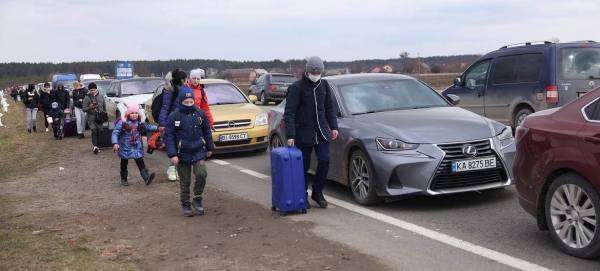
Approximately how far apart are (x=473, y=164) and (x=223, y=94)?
27.8ft

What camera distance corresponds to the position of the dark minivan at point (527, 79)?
519 inches

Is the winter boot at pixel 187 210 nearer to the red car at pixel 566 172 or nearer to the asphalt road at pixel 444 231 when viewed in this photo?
the asphalt road at pixel 444 231

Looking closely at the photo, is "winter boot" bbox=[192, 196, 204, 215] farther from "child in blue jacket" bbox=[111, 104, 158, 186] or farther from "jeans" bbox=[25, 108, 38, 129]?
"jeans" bbox=[25, 108, 38, 129]

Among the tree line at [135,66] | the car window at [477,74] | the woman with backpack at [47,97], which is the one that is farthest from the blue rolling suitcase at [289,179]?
the tree line at [135,66]

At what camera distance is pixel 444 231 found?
7.07 meters

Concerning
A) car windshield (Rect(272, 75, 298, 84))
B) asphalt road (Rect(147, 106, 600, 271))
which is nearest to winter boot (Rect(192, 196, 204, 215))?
asphalt road (Rect(147, 106, 600, 271))

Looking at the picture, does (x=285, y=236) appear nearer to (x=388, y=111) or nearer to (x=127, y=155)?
(x=388, y=111)

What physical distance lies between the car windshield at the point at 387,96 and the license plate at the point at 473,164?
67.9 inches

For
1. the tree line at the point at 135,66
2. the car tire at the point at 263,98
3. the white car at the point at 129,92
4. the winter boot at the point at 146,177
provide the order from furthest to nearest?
the tree line at the point at 135,66, the car tire at the point at 263,98, the white car at the point at 129,92, the winter boot at the point at 146,177

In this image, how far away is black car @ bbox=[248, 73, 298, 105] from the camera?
3669 cm

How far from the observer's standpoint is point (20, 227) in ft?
26.9

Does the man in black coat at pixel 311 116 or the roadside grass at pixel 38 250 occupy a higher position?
the man in black coat at pixel 311 116

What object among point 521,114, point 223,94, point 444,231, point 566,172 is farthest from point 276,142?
point 566,172

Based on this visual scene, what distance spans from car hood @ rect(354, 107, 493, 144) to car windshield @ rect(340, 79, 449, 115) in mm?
304
